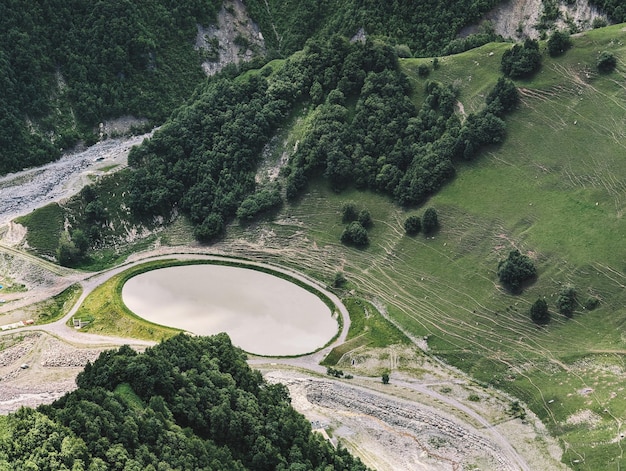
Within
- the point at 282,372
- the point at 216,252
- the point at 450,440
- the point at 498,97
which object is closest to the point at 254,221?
the point at 216,252

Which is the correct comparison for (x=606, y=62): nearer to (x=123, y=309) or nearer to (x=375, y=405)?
(x=375, y=405)

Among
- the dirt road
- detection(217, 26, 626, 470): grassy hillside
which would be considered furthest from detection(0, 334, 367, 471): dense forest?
detection(217, 26, 626, 470): grassy hillside

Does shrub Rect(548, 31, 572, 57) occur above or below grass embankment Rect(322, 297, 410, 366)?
above

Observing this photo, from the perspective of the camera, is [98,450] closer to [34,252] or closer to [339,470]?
[339,470]

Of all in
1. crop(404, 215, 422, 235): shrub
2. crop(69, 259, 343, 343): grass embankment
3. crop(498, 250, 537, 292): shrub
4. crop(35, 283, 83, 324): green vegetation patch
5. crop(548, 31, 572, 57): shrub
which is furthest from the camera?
crop(548, 31, 572, 57): shrub

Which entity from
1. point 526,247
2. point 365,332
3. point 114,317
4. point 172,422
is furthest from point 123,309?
point 526,247

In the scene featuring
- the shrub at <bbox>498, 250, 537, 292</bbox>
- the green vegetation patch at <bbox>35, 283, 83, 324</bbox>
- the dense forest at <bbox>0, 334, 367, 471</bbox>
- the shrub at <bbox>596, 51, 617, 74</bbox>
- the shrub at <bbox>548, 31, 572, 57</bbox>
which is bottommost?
the green vegetation patch at <bbox>35, 283, 83, 324</bbox>

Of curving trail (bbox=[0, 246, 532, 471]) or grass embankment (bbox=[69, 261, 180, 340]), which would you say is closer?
curving trail (bbox=[0, 246, 532, 471])

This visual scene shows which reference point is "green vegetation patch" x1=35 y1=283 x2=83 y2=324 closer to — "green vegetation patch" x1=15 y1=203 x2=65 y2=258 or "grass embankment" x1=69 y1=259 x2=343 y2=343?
"grass embankment" x1=69 y1=259 x2=343 y2=343
